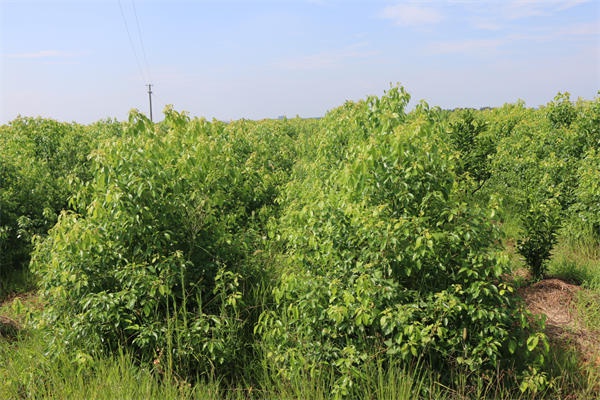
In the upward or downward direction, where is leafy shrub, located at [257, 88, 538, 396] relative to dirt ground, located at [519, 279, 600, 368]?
upward

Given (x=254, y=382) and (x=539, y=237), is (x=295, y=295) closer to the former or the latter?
(x=254, y=382)

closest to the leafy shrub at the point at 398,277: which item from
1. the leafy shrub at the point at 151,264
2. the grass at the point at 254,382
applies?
the grass at the point at 254,382

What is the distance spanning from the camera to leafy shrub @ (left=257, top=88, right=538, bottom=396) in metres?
3.37

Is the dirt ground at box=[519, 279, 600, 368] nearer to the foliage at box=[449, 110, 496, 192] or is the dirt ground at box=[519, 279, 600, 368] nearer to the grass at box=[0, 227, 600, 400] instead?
the grass at box=[0, 227, 600, 400]

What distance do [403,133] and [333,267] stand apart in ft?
3.70

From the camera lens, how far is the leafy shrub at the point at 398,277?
3367 mm

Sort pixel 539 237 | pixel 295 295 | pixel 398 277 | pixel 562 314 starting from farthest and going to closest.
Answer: pixel 539 237
pixel 562 314
pixel 295 295
pixel 398 277

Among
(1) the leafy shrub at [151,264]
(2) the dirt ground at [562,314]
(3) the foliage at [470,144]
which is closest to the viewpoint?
(1) the leafy shrub at [151,264]

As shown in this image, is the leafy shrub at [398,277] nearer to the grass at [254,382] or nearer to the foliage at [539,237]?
the grass at [254,382]

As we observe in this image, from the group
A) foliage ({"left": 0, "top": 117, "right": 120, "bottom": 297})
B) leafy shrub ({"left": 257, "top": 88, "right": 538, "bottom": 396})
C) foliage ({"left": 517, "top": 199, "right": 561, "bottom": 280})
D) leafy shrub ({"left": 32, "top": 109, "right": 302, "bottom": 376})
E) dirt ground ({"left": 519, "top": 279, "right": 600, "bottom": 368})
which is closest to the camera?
leafy shrub ({"left": 257, "top": 88, "right": 538, "bottom": 396})

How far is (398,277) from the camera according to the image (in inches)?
143


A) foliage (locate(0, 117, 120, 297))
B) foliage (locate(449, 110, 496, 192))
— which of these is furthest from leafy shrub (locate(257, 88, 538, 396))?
foliage (locate(449, 110, 496, 192))

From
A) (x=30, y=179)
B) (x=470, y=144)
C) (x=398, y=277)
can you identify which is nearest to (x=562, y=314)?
(x=398, y=277)

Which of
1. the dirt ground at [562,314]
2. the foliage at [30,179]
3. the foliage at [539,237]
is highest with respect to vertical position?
the foliage at [30,179]
